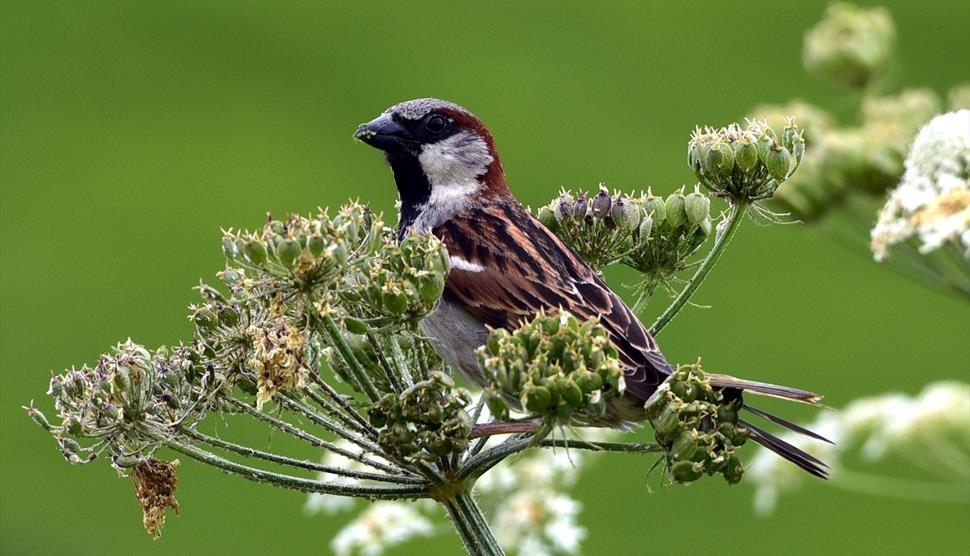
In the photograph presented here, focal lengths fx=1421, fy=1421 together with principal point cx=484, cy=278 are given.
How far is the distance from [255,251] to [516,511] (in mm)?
1596

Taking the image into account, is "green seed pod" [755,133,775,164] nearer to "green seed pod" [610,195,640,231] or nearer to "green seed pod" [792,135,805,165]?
"green seed pod" [792,135,805,165]

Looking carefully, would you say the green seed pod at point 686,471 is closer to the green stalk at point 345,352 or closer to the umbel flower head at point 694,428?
the umbel flower head at point 694,428

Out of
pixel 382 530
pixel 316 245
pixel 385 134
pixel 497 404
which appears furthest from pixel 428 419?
pixel 382 530

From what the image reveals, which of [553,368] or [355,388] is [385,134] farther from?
[553,368]

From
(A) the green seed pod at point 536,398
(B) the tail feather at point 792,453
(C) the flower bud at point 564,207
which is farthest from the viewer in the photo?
(C) the flower bud at point 564,207

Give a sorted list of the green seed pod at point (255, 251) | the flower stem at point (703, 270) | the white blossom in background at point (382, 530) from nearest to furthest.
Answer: the green seed pod at point (255, 251)
the flower stem at point (703, 270)
the white blossom in background at point (382, 530)

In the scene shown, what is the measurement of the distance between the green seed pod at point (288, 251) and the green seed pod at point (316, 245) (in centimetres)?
2

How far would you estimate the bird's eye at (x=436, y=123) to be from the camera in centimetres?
360

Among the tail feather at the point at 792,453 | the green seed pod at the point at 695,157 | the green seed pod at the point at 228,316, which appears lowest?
the green seed pod at the point at 228,316

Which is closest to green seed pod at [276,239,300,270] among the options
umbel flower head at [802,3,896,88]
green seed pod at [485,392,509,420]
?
green seed pod at [485,392,509,420]

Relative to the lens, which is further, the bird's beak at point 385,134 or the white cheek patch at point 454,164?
the white cheek patch at point 454,164

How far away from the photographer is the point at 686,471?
93.9 inches

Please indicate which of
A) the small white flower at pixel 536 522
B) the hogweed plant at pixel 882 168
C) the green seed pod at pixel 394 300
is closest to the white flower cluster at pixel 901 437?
the hogweed plant at pixel 882 168

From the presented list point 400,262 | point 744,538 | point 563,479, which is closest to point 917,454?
point 563,479
